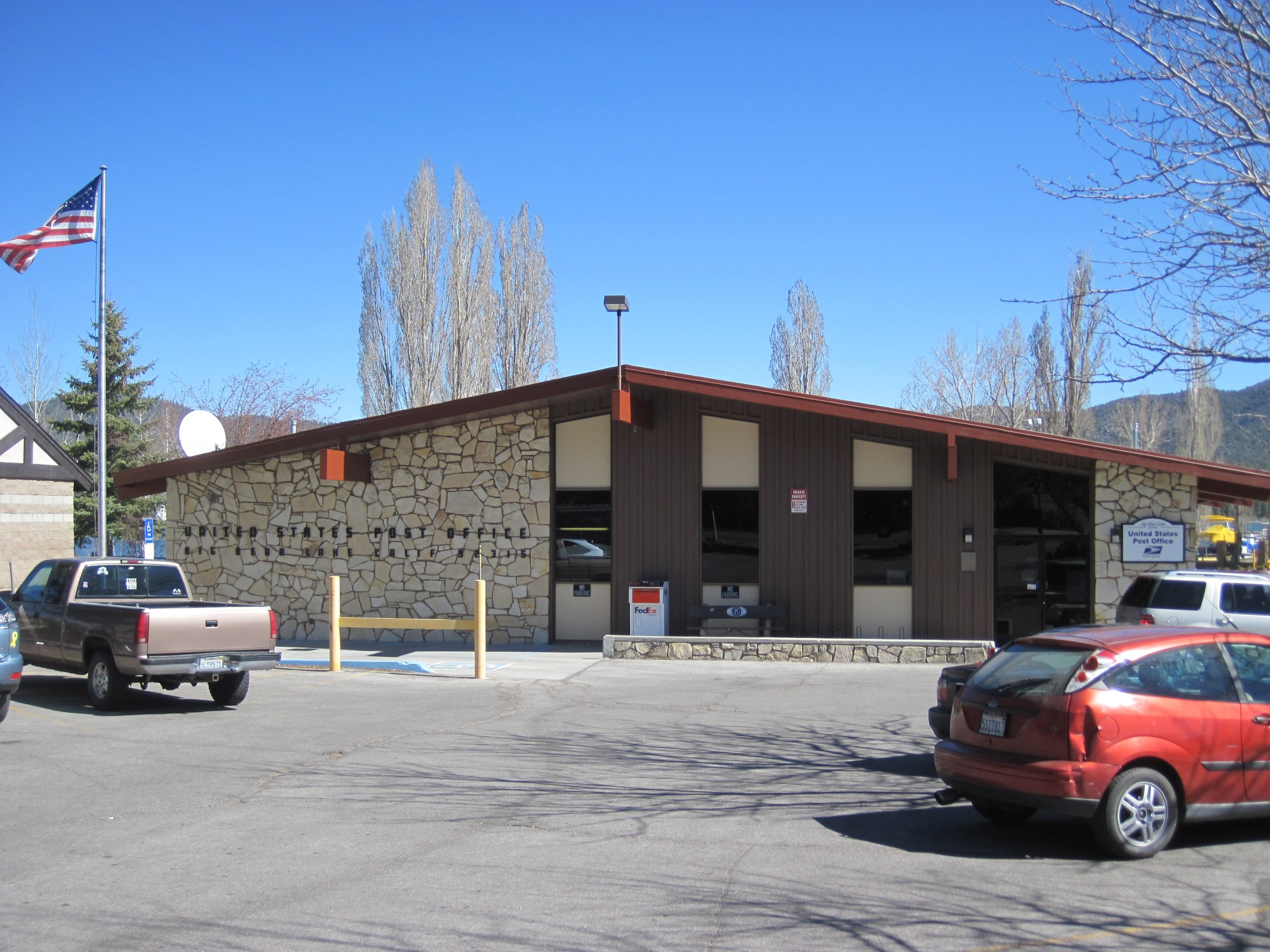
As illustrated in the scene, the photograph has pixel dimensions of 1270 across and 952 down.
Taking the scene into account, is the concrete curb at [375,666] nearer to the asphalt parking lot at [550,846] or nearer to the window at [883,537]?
the asphalt parking lot at [550,846]

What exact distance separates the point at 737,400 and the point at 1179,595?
784 centimetres

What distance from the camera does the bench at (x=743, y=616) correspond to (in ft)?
65.3

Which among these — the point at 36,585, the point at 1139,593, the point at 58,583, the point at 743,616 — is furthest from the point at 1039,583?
the point at 36,585

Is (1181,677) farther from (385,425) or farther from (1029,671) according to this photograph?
(385,425)

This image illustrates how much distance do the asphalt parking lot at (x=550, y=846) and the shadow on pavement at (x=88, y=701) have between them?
15.8 inches

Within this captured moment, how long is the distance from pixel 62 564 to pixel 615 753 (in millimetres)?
8338

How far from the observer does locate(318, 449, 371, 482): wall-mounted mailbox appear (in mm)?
20172

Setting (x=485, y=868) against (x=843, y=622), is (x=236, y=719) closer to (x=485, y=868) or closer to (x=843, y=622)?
(x=485, y=868)

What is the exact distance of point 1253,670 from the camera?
24.0ft

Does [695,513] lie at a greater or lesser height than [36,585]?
greater

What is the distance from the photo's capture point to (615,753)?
10.6m

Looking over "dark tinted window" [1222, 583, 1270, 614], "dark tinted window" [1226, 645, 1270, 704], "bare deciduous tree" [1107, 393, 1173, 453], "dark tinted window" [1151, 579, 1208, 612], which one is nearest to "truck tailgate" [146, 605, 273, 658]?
"dark tinted window" [1226, 645, 1270, 704]

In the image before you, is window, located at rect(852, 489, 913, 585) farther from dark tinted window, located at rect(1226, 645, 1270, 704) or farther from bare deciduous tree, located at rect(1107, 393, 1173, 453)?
bare deciduous tree, located at rect(1107, 393, 1173, 453)

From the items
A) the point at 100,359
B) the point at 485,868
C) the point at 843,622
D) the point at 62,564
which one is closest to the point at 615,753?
the point at 485,868
